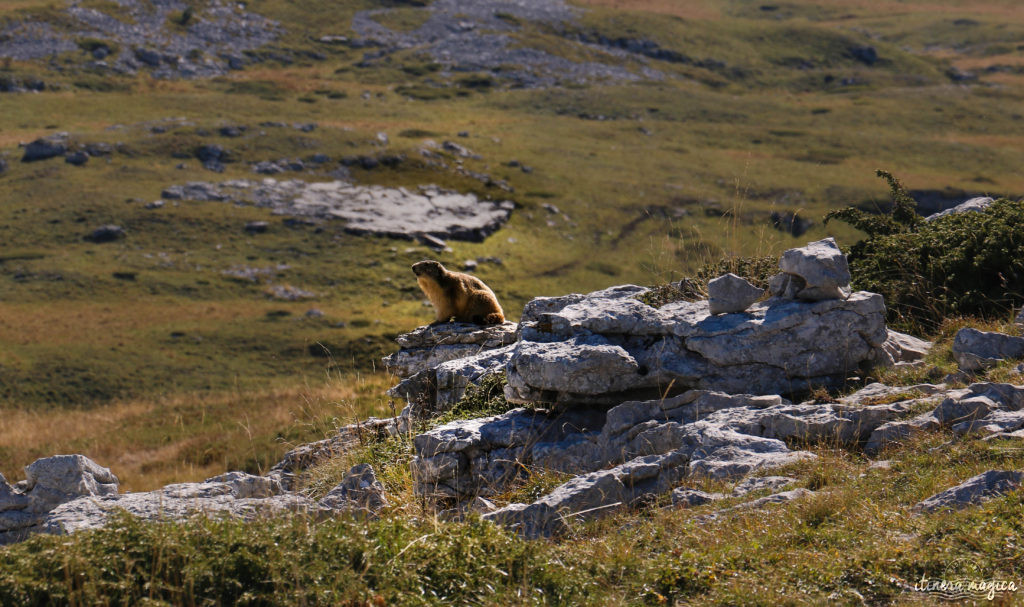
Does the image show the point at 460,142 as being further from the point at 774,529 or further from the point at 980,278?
the point at 774,529

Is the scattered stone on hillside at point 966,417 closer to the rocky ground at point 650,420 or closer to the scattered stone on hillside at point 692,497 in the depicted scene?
the rocky ground at point 650,420

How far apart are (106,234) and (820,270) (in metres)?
62.3

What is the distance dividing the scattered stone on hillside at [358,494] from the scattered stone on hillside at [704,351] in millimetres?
2112

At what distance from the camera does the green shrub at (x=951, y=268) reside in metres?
13.0

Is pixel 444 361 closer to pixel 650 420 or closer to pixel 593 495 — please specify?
pixel 650 420

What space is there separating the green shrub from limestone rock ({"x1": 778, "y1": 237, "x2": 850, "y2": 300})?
254cm

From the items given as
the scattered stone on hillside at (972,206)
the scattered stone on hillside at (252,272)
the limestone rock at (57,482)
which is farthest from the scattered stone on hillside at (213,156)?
the scattered stone on hillside at (972,206)

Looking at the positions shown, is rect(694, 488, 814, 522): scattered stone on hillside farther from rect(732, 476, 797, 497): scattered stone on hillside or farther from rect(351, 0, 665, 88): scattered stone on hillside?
rect(351, 0, 665, 88): scattered stone on hillside

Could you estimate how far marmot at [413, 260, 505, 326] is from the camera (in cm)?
1688

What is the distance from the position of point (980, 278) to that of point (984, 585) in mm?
8503

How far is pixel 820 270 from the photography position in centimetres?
1119

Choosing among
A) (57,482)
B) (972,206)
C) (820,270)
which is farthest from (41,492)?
(972,206)

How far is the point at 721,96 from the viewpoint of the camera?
124812mm

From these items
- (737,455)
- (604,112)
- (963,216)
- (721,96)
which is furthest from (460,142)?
(737,455)
